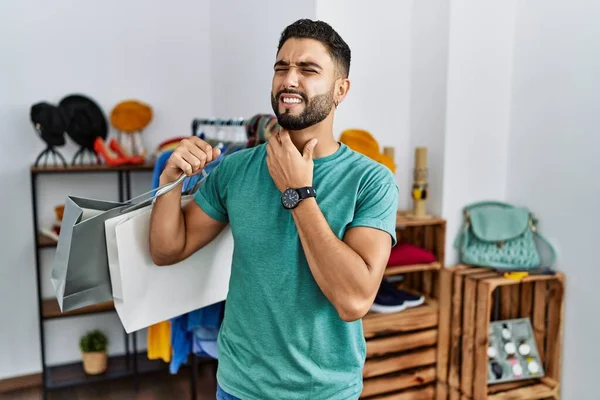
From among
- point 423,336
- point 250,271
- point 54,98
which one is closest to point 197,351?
point 423,336

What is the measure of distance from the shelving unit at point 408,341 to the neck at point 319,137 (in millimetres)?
1182

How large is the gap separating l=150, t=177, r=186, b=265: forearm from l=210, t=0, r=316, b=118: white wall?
49.8 inches

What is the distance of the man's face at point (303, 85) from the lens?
1222 mm

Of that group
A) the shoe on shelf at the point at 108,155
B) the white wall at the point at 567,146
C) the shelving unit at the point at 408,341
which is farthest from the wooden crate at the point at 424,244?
the shoe on shelf at the point at 108,155

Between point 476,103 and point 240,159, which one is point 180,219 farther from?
point 476,103

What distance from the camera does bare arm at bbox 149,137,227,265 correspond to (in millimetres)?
1319

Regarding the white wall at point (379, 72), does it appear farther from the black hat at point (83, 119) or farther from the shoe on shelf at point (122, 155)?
the black hat at point (83, 119)

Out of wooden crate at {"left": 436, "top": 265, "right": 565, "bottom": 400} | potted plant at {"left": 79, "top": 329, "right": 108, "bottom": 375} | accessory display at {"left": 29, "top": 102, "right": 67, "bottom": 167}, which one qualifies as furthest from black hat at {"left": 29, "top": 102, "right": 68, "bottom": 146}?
wooden crate at {"left": 436, "top": 265, "right": 565, "bottom": 400}

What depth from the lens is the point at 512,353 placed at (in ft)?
8.16

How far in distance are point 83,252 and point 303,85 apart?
622 millimetres

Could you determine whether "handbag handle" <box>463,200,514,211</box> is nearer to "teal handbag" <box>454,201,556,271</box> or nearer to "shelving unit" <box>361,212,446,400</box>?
"teal handbag" <box>454,201,556,271</box>

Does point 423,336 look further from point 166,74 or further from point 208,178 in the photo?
point 166,74

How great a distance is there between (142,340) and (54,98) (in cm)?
137

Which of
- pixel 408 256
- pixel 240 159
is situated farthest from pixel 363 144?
pixel 240 159
